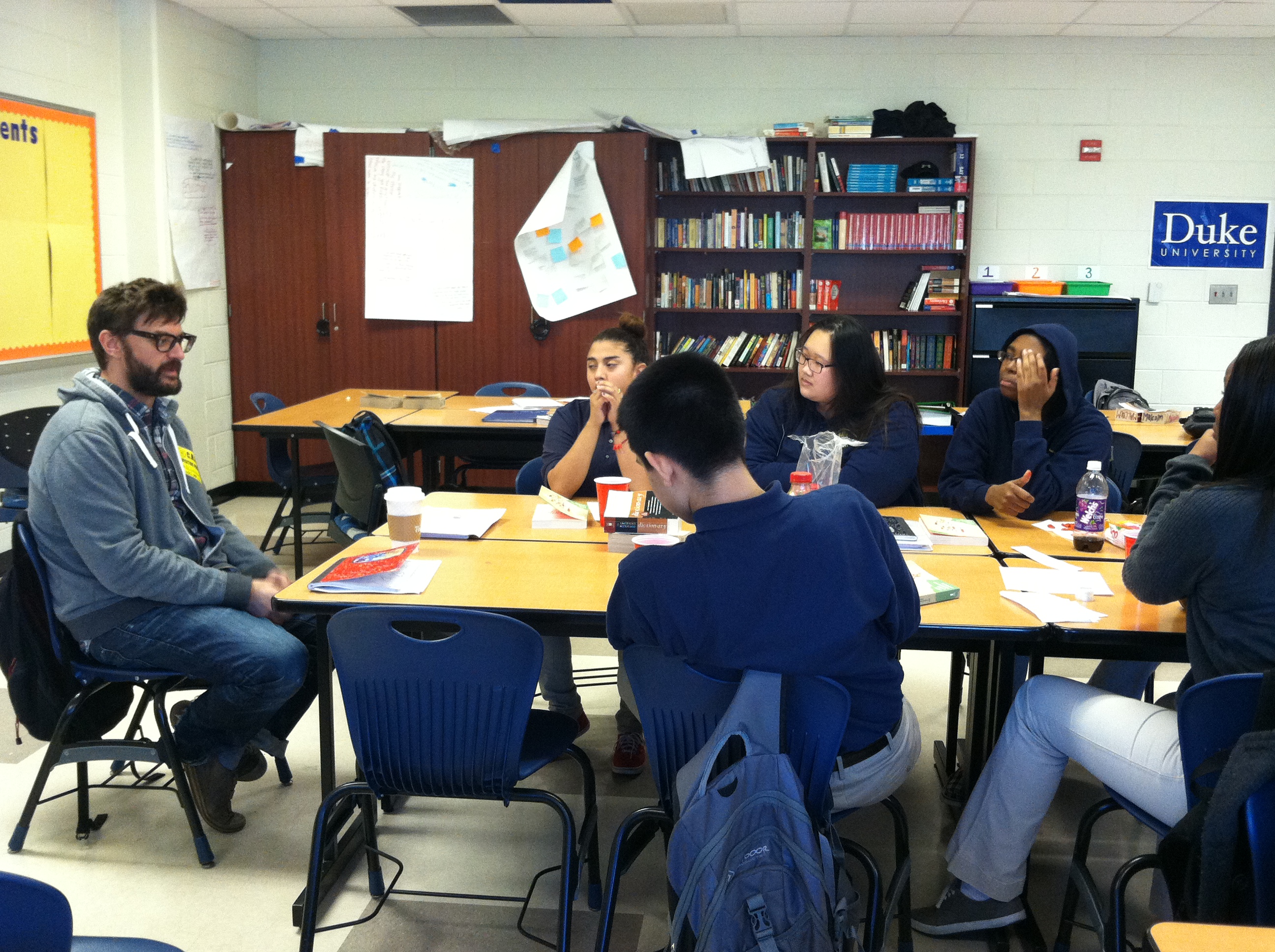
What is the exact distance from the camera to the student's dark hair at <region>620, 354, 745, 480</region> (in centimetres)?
173

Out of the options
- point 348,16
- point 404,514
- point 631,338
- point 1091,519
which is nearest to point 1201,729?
point 1091,519

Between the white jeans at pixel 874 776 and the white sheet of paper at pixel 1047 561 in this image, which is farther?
the white sheet of paper at pixel 1047 561

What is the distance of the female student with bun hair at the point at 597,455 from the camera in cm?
292

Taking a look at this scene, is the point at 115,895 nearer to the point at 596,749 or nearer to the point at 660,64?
→ the point at 596,749

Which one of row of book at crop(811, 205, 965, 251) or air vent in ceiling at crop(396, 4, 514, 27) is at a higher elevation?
air vent in ceiling at crop(396, 4, 514, 27)

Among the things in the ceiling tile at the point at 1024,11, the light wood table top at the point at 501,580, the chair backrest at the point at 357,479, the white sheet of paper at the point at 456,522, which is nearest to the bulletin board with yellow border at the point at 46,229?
the chair backrest at the point at 357,479

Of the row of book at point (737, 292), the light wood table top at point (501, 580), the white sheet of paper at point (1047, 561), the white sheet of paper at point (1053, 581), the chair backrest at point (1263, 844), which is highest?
the row of book at point (737, 292)

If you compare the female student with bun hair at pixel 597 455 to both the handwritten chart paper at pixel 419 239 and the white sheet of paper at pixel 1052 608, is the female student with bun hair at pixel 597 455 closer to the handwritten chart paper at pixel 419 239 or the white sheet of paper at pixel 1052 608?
the white sheet of paper at pixel 1052 608

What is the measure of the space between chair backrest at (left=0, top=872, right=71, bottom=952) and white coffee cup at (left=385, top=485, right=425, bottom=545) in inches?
64.4

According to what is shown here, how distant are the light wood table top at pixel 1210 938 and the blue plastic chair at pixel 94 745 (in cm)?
212

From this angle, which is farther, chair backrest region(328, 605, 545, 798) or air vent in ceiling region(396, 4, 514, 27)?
air vent in ceiling region(396, 4, 514, 27)

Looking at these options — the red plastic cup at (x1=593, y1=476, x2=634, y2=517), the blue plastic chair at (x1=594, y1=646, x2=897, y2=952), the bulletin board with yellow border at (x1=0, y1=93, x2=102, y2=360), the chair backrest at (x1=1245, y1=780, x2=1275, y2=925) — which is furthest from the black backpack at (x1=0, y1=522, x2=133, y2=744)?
the bulletin board with yellow border at (x1=0, y1=93, x2=102, y2=360)

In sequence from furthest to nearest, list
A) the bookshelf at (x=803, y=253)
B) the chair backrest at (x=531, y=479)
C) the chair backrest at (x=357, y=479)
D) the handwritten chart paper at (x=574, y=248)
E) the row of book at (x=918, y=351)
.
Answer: the row of book at (x=918, y=351) → the bookshelf at (x=803, y=253) → the handwritten chart paper at (x=574, y=248) → the chair backrest at (x=357, y=479) → the chair backrest at (x=531, y=479)

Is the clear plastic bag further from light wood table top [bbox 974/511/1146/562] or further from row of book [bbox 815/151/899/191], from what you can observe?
row of book [bbox 815/151/899/191]
